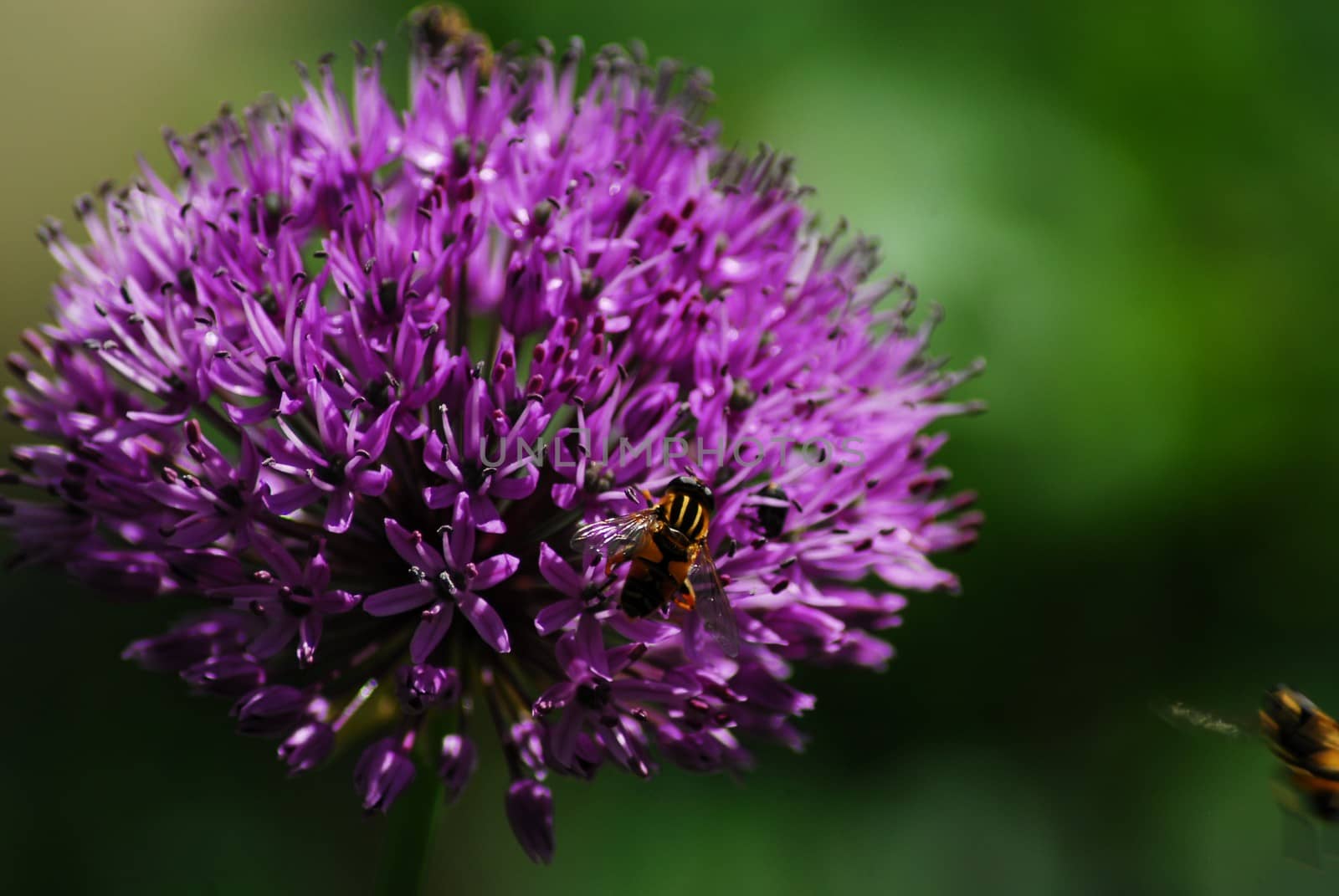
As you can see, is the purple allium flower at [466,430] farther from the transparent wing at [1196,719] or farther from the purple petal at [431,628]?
the transparent wing at [1196,719]

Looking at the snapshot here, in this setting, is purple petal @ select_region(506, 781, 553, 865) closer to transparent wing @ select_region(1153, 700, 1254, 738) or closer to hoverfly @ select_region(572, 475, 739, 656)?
hoverfly @ select_region(572, 475, 739, 656)

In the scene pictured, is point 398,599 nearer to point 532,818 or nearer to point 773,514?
point 532,818

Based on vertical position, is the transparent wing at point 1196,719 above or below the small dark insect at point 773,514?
below

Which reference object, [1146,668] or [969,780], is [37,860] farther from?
[1146,668]

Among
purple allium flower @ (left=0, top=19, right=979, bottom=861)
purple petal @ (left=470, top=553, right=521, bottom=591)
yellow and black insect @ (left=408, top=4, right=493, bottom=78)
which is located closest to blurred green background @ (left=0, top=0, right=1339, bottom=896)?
purple allium flower @ (left=0, top=19, right=979, bottom=861)

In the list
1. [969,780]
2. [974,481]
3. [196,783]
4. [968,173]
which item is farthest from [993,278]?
[196,783]

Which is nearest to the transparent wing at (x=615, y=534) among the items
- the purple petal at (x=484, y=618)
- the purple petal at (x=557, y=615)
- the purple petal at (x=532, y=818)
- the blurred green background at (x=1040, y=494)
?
the purple petal at (x=557, y=615)
